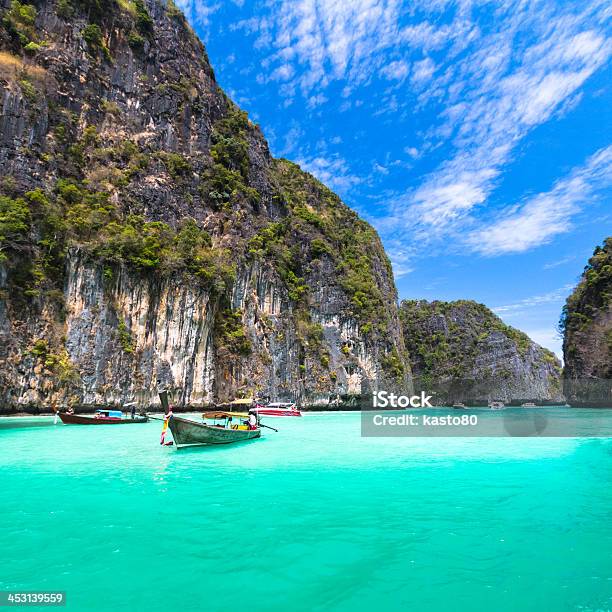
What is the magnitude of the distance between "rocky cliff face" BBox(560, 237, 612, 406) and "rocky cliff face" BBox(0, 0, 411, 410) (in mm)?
26733

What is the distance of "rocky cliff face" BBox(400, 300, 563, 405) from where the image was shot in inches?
3797

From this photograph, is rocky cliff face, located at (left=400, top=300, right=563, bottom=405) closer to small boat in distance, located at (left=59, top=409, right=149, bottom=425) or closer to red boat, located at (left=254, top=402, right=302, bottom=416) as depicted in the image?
red boat, located at (left=254, top=402, right=302, bottom=416)

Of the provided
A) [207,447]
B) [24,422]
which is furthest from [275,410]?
[207,447]

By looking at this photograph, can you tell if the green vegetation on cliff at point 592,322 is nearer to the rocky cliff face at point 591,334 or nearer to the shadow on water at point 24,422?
the rocky cliff face at point 591,334

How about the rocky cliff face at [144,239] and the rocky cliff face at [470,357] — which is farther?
the rocky cliff face at [470,357]

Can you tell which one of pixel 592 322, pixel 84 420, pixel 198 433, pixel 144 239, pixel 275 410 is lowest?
pixel 84 420

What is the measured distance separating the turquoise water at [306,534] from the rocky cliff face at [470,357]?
A: 86.5m

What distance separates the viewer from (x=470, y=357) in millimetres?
100875

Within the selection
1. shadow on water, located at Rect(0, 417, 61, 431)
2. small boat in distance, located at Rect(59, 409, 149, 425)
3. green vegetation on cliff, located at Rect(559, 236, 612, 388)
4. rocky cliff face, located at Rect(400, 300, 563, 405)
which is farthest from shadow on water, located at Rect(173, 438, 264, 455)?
rocky cliff face, located at Rect(400, 300, 563, 405)

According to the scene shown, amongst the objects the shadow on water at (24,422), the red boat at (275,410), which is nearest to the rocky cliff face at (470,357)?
the red boat at (275,410)

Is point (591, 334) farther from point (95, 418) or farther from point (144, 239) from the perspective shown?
point (95, 418)

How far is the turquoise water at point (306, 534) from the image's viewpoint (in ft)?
17.1

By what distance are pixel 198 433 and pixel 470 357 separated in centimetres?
9516

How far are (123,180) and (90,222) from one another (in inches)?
262
